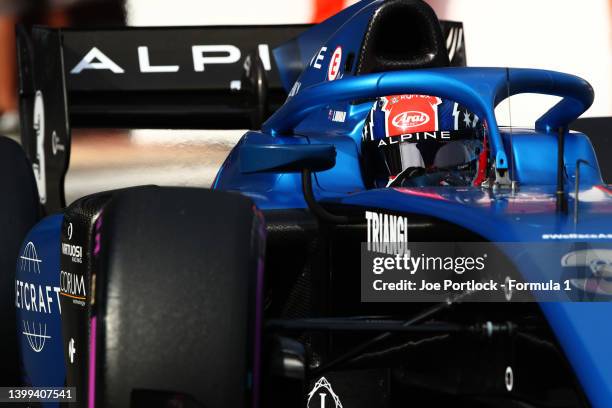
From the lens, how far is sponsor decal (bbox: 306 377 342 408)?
2291mm

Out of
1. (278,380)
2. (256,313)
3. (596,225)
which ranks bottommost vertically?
(278,380)

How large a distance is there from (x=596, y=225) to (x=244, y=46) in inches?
119

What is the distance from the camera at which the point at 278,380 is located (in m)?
1.83

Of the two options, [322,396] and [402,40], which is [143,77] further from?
[322,396]

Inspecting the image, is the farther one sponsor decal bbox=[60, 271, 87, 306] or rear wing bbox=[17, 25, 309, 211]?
rear wing bbox=[17, 25, 309, 211]

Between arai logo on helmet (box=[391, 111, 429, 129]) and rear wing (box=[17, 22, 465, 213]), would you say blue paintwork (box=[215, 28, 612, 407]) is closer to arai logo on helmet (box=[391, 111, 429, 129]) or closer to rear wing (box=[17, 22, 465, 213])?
arai logo on helmet (box=[391, 111, 429, 129])

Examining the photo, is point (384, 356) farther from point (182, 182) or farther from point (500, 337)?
point (182, 182)

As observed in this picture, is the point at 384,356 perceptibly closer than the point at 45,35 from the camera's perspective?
Yes

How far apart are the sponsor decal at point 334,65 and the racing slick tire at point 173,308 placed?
5.63 feet

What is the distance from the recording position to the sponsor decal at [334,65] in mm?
3488

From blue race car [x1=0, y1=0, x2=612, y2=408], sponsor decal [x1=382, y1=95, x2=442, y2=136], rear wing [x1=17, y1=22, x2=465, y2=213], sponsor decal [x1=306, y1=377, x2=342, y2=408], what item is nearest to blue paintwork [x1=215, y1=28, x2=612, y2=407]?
blue race car [x1=0, y1=0, x2=612, y2=408]

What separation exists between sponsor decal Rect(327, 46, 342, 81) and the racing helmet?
1.43ft

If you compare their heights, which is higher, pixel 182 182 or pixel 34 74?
pixel 34 74

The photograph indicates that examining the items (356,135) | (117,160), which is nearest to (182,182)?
(117,160)
